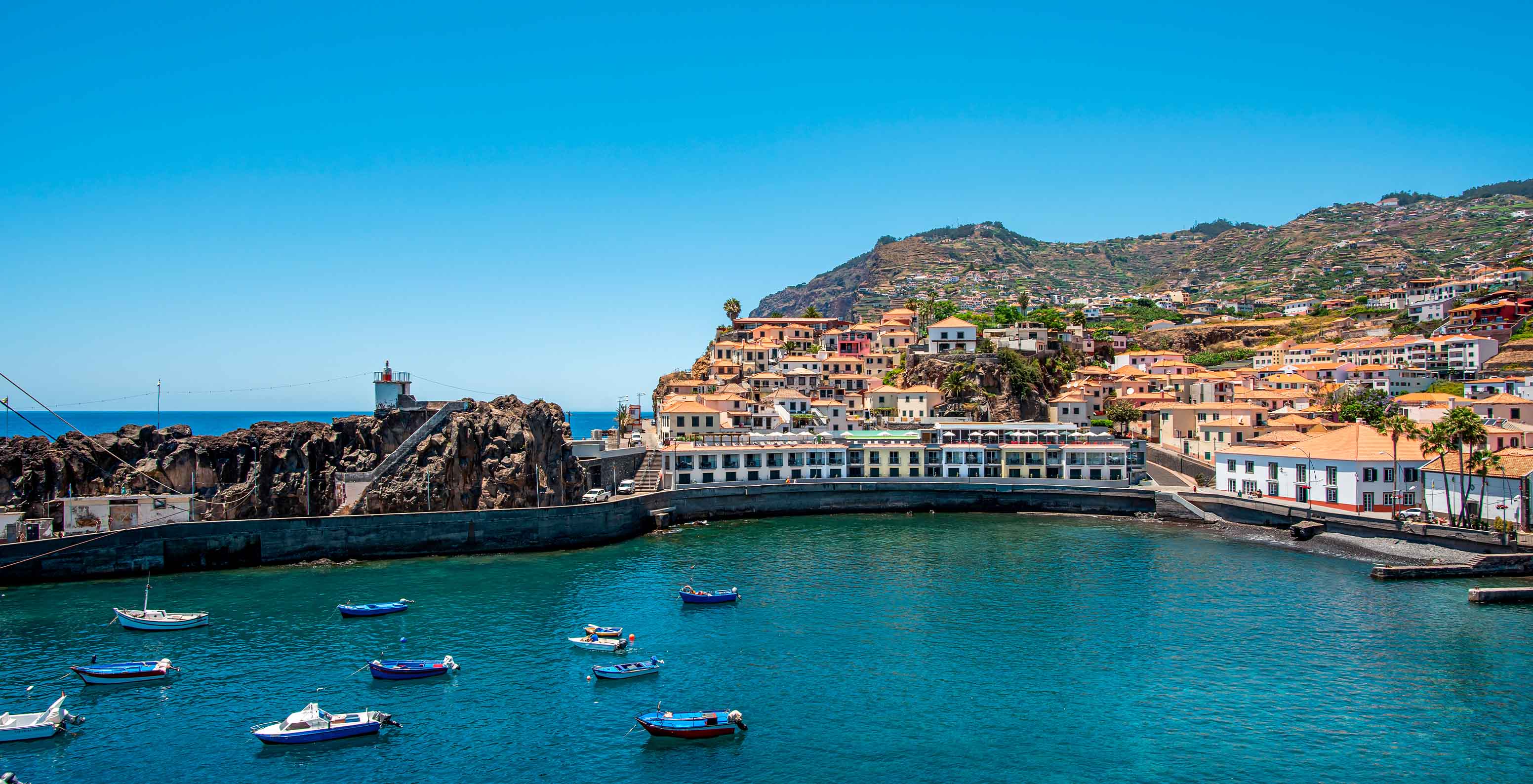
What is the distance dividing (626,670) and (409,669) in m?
10.7

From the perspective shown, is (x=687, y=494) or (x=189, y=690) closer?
(x=189, y=690)

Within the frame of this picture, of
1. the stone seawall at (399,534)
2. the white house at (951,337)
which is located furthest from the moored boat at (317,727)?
the white house at (951,337)

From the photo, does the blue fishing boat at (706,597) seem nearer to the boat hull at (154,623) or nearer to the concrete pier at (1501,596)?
the boat hull at (154,623)

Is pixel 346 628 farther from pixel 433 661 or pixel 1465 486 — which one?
pixel 1465 486

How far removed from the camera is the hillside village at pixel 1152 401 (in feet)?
241

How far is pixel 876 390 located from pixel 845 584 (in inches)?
2712

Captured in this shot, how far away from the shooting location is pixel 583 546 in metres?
71.6

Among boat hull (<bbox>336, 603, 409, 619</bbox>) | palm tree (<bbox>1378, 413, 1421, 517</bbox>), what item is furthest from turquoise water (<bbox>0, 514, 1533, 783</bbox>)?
palm tree (<bbox>1378, 413, 1421, 517</bbox>)

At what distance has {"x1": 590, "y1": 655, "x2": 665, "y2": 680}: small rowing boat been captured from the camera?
134 ft

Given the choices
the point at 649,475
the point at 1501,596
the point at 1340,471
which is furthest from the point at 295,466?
the point at 1340,471

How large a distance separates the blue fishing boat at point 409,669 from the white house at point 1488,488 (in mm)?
73765

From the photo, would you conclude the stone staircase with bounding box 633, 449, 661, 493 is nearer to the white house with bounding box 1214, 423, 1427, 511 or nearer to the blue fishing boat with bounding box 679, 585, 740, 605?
the blue fishing boat with bounding box 679, 585, 740, 605

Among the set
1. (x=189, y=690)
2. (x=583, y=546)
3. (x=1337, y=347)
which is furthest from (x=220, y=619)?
(x=1337, y=347)

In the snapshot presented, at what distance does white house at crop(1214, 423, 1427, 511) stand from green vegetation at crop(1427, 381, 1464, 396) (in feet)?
159
